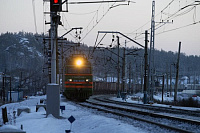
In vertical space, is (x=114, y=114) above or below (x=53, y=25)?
below

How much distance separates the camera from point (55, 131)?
9617 millimetres

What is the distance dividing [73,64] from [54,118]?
1261 centimetres

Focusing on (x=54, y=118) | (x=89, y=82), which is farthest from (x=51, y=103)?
(x=89, y=82)

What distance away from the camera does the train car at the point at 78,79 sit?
24.2 m

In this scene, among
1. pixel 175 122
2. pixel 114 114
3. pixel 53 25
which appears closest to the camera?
pixel 175 122

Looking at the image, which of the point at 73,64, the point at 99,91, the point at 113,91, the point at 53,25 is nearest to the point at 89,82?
the point at 73,64

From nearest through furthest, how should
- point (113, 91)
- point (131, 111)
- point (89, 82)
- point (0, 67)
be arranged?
point (131, 111), point (89, 82), point (113, 91), point (0, 67)

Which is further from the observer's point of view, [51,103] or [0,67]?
[0,67]

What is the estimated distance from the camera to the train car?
79.5 ft

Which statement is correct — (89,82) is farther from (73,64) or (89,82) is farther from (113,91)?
(113,91)

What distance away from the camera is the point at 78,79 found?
957 inches

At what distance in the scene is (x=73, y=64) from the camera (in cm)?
2470

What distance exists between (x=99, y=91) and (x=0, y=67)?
146578mm

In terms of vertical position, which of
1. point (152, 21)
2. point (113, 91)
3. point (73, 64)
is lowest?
point (113, 91)
